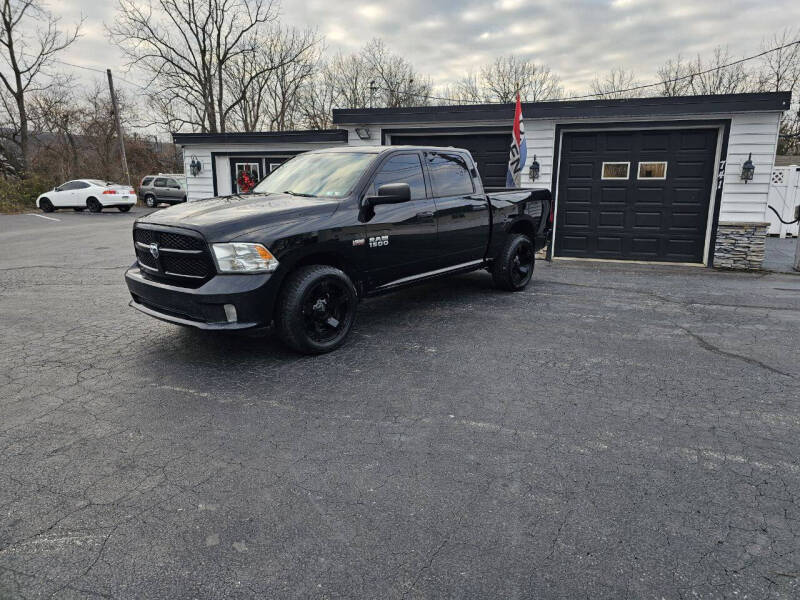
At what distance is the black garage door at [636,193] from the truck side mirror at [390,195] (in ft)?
23.2

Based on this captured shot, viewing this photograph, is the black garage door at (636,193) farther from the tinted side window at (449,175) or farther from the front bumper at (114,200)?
the front bumper at (114,200)

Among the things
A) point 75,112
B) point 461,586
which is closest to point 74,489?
point 461,586

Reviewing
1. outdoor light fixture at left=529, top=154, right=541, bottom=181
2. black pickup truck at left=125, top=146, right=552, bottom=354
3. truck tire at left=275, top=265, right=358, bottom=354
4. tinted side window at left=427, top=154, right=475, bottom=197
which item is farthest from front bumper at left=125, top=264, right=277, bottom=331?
outdoor light fixture at left=529, top=154, right=541, bottom=181

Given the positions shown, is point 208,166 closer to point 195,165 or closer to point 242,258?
point 195,165

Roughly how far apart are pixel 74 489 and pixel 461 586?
200 centimetres

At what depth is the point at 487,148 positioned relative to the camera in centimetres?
1130

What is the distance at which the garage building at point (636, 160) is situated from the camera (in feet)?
31.3

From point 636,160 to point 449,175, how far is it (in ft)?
19.9

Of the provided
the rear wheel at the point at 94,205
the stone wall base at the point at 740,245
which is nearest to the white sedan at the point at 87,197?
the rear wheel at the point at 94,205

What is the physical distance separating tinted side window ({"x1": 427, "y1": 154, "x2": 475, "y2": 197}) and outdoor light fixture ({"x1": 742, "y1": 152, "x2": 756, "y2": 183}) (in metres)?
6.32

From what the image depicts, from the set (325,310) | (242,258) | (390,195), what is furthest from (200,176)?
(242,258)

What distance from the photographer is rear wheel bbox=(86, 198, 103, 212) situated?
23750mm

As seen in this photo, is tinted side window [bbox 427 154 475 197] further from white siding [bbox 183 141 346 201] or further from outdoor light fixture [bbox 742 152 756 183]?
white siding [bbox 183 141 346 201]

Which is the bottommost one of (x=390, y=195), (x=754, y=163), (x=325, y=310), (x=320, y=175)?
(x=325, y=310)
